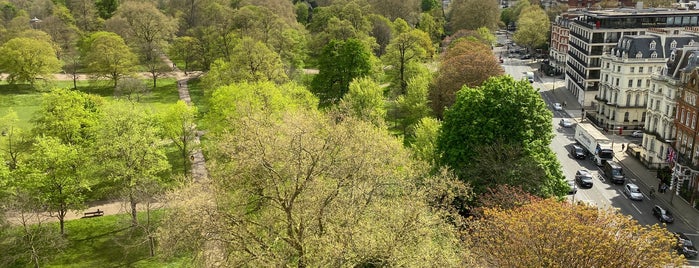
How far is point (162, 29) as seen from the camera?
322 feet

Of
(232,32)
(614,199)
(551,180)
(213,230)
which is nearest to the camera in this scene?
(213,230)

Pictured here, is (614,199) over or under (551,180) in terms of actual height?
under

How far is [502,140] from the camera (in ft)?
132

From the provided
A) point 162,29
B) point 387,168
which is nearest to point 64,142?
point 387,168

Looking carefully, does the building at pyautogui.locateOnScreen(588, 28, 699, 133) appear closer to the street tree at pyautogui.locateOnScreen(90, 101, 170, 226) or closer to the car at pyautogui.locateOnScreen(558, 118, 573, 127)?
the car at pyautogui.locateOnScreen(558, 118, 573, 127)

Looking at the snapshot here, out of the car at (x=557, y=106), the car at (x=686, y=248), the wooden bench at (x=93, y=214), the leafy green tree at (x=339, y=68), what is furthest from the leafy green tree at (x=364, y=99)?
the car at (x=557, y=106)

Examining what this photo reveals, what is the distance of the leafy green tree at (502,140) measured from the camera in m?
37.8

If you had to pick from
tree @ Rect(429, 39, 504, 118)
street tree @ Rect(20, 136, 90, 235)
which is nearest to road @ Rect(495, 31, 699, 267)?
tree @ Rect(429, 39, 504, 118)

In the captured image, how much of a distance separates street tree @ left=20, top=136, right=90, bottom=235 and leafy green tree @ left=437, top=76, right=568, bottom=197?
84.0ft

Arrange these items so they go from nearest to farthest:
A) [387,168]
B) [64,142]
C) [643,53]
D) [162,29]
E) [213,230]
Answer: [213,230], [387,168], [64,142], [643,53], [162,29]

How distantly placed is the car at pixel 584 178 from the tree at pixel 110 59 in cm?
6361

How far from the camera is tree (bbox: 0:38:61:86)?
8425cm

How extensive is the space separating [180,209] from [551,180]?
24099 mm

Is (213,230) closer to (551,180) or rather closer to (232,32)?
(551,180)
